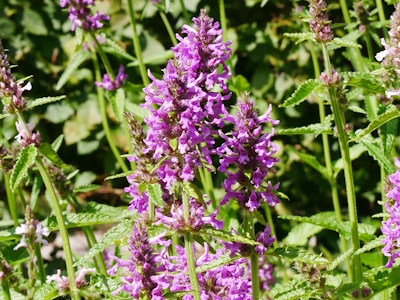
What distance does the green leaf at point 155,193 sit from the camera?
174 centimetres

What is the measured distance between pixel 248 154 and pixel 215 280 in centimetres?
37

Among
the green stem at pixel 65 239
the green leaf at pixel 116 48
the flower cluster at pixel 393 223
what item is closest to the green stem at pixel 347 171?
the flower cluster at pixel 393 223

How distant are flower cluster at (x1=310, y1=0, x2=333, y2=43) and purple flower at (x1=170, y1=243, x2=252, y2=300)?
2.38 ft

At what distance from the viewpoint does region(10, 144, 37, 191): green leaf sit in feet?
6.09

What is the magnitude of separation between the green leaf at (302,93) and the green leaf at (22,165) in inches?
28.7

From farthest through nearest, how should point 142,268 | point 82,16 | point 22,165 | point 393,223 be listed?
point 82,16 < point 22,165 < point 393,223 < point 142,268

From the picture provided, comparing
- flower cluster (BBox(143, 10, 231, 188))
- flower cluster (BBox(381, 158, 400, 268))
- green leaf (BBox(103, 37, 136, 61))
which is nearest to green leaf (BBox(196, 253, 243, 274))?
flower cluster (BBox(143, 10, 231, 188))

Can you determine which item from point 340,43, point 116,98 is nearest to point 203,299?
point 340,43

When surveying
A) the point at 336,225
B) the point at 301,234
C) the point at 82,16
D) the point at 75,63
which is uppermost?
the point at 82,16

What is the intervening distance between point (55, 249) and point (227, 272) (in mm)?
3491

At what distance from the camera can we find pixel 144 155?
1.87 m

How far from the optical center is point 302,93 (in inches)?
78.8

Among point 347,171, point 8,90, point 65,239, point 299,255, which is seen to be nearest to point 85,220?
point 65,239

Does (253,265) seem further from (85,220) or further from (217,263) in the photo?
(85,220)
